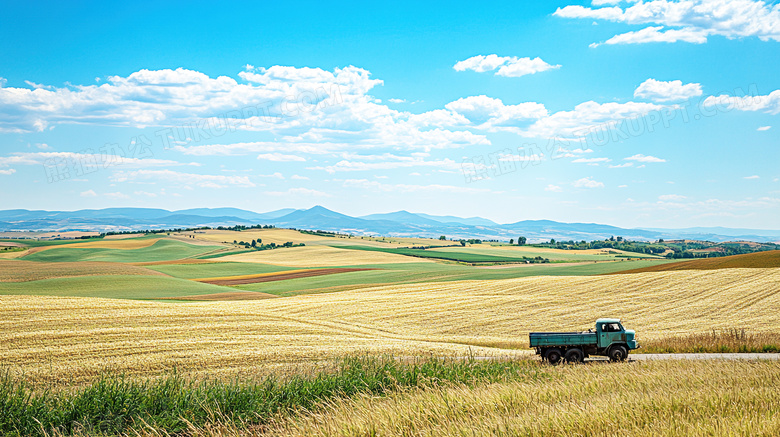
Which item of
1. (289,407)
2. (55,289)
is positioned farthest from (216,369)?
(55,289)

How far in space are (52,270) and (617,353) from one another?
6018cm

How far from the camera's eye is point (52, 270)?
58531mm

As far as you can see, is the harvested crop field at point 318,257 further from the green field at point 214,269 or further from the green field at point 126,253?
the green field at point 126,253

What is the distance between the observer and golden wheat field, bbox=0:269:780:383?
22.4 meters

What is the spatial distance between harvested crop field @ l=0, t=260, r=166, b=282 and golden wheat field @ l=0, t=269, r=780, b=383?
2168cm

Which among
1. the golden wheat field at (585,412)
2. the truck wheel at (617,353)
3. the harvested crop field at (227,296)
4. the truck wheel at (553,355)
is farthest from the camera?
the harvested crop field at (227,296)

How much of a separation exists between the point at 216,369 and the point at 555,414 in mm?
16373

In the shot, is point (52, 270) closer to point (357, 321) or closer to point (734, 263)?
point (357, 321)

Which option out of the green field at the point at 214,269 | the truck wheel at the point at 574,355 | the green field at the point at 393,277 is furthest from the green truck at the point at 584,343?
the green field at the point at 214,269

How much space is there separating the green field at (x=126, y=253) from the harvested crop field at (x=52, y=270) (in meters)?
29.1

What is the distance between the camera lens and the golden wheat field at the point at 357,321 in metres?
22.4

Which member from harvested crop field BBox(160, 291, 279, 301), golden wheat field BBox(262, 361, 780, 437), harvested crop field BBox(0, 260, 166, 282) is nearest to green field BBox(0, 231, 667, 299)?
harvested crop field BBox(0, 260, 166, 282)

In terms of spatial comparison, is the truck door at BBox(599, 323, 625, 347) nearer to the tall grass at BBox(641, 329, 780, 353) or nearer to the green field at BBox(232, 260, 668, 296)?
the tall grass at BBox(641, 329, 780, 353)

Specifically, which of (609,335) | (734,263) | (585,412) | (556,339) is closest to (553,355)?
(556,339)
